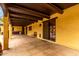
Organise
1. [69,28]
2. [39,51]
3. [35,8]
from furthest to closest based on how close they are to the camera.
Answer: [35,8] < [69,28] < [39,51]

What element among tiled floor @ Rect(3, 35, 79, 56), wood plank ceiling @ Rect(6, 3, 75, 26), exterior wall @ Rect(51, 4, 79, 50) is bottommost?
tiled floor @ Rect(3, 35, 79, 56)

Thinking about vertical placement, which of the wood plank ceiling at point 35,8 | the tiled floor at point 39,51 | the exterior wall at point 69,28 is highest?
the wood plank ceiling at point 35,8

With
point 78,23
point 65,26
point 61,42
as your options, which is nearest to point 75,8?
point 78,23

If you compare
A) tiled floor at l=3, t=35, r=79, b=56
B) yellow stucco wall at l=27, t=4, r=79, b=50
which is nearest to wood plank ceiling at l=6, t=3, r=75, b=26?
yellow stucco wall at l=27, t=4, r=79, b=50

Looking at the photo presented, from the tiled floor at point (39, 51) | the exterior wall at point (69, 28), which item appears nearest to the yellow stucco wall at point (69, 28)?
the exterior wall at point (69, 28)

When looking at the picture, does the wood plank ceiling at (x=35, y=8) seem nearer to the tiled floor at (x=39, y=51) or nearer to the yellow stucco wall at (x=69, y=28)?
the yellow stucco wall at (x=69, y=28)

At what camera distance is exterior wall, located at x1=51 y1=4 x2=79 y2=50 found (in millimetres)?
5816

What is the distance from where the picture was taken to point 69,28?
6.43m

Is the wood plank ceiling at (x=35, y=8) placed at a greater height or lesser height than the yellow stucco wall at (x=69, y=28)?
greater

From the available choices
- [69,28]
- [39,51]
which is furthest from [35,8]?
[39,51]

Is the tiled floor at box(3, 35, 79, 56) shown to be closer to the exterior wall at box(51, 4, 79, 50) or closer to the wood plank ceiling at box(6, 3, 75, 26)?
the exterior wall at box(51, 4, 79, 50)

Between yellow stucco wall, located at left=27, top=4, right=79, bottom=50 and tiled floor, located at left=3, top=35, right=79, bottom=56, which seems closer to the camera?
tiled floor, located at left=3, top=35, right=79, bottom=56

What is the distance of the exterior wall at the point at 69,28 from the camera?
5816mm

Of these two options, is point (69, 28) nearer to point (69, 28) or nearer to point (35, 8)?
point (69, 28)
